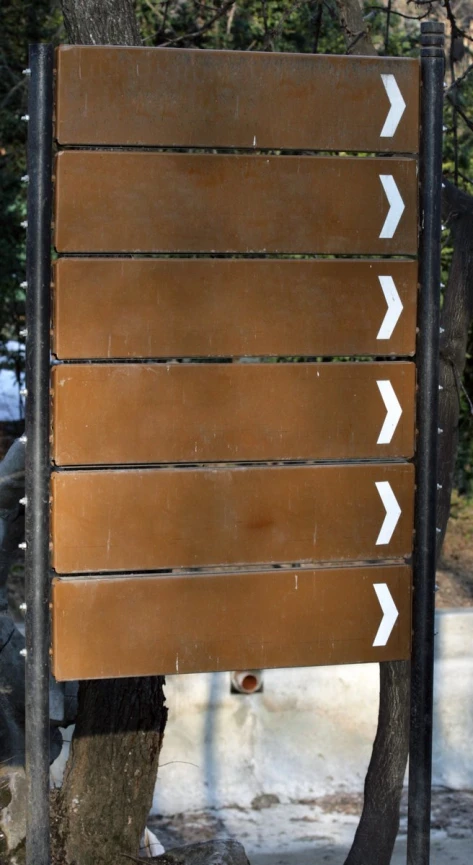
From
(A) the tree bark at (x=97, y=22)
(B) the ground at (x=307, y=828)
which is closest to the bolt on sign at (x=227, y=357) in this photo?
(A) the tree bark at (x=97, y=22)

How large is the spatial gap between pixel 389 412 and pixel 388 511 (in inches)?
9.6

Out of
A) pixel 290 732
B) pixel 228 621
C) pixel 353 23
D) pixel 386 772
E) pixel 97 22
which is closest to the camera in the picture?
pixel 228 621

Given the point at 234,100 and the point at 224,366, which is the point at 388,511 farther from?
the point at 234,100

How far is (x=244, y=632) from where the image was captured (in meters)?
2.68

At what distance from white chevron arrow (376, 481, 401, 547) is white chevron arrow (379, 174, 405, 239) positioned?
612 millimetres

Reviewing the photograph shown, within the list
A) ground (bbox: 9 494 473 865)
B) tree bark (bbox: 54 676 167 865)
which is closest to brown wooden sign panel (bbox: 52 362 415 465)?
tree bark (bbox: 54 676 167 865)

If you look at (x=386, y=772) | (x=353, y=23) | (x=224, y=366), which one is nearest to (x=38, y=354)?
(x=224, y=366)

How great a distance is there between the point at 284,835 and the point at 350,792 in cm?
59

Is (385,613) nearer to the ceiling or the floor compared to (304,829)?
nearer to the ceiling

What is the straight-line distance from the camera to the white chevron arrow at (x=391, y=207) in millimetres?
2691

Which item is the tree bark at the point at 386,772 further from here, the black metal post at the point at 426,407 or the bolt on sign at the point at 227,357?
the bolt on sign at the point at 227,357

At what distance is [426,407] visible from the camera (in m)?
2.77

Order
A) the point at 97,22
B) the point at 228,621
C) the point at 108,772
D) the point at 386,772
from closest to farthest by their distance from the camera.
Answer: the point at 228,621, the point at 97,22, the point at 108,772, the point at 386,772

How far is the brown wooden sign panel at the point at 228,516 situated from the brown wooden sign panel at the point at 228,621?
0.05 m
